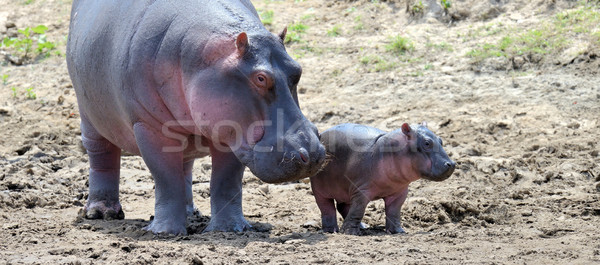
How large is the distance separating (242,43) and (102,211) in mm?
2353

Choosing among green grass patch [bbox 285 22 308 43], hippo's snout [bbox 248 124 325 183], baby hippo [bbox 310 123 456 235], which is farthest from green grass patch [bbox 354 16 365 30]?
hippo's snout [bbox 248 124 325 183]

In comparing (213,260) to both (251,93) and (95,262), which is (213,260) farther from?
(251,93)

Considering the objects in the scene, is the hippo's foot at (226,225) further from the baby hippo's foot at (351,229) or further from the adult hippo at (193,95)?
the baby hippo's foot at (351,229)

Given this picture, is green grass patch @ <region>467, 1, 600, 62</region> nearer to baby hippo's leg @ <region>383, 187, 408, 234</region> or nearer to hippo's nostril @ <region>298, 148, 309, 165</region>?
baby hippo's leg @ <region>383, 187, 408, 234</region>

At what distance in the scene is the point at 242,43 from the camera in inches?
225

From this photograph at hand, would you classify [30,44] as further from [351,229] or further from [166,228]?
[351,229]

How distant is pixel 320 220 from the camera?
7.19 m

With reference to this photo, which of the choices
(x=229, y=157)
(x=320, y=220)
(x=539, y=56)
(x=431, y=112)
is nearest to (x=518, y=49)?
(x=539, y=56)

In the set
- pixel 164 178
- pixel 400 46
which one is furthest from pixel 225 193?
pixel 400 46

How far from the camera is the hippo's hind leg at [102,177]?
24.0ft

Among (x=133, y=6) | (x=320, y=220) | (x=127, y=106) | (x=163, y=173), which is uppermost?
(x=133, y=6)

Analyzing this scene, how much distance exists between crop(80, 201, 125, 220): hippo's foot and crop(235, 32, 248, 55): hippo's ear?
2260 millimetres

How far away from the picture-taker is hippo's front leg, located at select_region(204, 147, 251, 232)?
6.52 meters

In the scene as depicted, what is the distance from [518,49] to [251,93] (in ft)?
17.1
